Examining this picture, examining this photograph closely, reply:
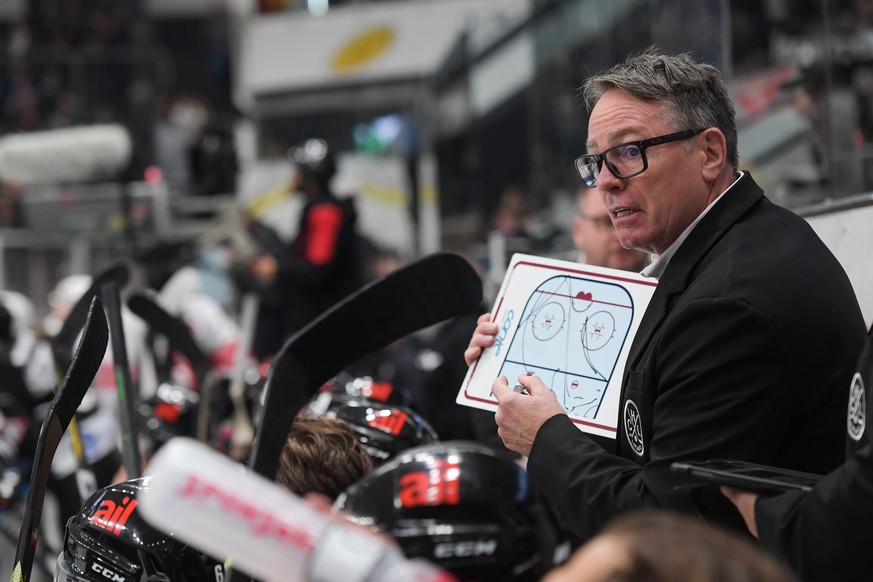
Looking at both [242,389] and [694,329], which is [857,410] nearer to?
[694,329]

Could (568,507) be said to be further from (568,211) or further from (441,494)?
(568,211)

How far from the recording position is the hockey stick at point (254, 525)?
3.18 ft

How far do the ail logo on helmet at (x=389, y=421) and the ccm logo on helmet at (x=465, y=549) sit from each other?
138 centimetres

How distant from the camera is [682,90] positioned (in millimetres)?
2291

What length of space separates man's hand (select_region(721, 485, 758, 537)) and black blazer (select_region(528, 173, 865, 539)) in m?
0.12

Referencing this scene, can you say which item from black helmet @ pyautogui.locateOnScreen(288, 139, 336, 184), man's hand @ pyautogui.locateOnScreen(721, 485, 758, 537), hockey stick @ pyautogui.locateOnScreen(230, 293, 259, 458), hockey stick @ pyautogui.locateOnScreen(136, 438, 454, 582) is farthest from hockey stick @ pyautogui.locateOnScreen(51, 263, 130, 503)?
black helmet @ pyautogui.locateOnScreen(288, 139, 336, 184)

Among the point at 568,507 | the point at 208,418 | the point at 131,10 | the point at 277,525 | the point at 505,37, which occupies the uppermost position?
the point at 131,10

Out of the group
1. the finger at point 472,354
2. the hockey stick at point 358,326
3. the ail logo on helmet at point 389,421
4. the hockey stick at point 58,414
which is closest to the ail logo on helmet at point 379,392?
the ail logo on helmet at point 389,421

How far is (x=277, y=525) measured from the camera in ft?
3.21

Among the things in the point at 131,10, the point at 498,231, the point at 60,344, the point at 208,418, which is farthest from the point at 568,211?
the point at 131,10

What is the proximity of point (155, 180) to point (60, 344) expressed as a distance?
34.5 ft

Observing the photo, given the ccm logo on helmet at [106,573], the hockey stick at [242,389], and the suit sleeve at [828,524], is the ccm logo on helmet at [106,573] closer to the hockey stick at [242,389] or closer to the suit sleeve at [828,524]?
the suit sleeve at [828,524]

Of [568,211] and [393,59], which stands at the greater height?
[393,59]

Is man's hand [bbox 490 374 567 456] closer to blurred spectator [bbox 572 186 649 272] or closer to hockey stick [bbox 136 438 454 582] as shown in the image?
hockey stick [bbox 136 438 454 582]
